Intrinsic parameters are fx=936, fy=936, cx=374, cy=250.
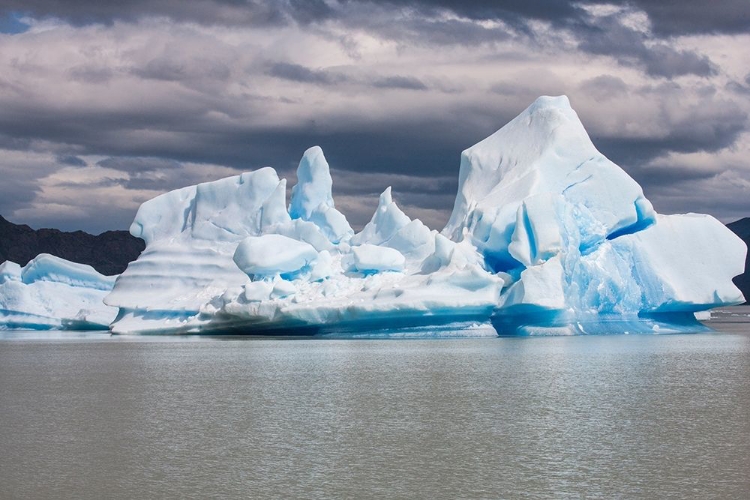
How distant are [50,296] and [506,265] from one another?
22200 mm

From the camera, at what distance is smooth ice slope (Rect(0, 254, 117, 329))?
38812mm

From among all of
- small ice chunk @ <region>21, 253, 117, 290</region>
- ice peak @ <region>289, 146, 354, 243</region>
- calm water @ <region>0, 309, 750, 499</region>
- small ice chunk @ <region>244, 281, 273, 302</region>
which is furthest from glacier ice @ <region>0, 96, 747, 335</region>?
small ice chunk @ <region>21, 253, 117, 290</region>

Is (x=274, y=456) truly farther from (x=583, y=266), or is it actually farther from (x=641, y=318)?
(x=641, y=318)

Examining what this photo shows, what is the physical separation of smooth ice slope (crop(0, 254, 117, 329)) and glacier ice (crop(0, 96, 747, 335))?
29.6ft

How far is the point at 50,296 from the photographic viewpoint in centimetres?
3991

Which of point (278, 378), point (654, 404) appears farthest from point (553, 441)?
point (278, 378)

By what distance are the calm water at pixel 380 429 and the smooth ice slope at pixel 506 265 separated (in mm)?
6117

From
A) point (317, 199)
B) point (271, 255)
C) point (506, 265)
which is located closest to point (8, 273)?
point (317, 199)

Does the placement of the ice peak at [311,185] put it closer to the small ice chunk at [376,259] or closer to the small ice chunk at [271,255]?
the small ice chunk at [271,255]

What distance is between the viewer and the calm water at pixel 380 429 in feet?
23.2

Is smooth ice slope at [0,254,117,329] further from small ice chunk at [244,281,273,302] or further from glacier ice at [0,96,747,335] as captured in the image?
small ice chunk at [244,281,273,302]

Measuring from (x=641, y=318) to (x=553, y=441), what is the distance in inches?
727

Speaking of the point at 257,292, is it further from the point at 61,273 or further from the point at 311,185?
the point at 61,273

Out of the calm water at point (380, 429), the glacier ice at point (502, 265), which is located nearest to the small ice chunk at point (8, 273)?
the glacier ice at point (502, 265)
